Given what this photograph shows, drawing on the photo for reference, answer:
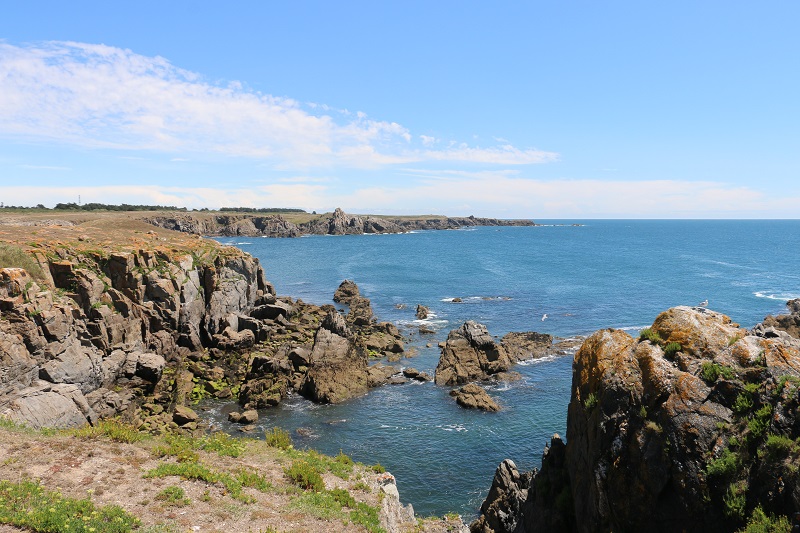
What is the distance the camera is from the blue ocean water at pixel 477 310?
32031mm

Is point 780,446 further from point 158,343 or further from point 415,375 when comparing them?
point 158,343

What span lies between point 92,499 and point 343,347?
3179 cm

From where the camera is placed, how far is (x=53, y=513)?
531 inches

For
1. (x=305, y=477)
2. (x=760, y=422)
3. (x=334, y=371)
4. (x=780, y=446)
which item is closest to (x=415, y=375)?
(x=334, y=371)

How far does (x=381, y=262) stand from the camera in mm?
137875

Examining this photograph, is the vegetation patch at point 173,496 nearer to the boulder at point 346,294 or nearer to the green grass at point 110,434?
the green grass at point 110,434

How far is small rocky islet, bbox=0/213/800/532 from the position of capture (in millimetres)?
12773

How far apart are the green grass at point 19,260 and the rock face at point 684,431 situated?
134 feet

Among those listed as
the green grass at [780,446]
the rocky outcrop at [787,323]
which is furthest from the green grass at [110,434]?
the rocky outcrop at [787,323]

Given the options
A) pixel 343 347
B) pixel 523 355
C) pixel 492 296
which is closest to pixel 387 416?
pixel 343 347

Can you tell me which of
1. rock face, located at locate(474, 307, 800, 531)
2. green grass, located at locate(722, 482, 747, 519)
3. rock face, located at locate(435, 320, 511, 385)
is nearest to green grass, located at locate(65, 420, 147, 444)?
Result: rock face, located at locate(474, 307, 800, 531)

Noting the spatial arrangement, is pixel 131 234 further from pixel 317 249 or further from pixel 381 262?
pixel 317 249

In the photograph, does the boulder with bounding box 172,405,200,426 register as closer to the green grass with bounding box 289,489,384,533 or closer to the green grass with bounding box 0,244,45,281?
→ the green grass with bounding box 0,244,45,281

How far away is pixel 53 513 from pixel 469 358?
3797cm
